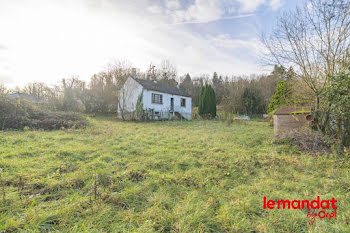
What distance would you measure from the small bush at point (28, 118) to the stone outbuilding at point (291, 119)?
985 cm

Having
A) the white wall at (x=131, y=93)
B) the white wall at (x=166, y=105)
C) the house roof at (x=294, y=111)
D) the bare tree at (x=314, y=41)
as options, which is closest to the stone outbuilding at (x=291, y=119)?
the house roof at (x=294, y=111)

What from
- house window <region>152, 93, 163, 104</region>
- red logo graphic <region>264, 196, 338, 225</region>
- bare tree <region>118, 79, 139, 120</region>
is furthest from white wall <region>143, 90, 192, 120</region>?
red logo graphic <region>264, 196, 338, 225</region>

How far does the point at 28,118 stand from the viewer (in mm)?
8203

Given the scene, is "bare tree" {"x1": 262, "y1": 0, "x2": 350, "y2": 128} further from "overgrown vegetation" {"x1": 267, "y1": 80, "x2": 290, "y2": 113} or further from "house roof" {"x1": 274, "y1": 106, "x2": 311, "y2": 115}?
"overgrown vegetation" {"x1": 267, "y1": 80, "x2": 290, "y2": 113}

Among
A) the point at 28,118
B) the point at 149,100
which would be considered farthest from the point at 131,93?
the point at 28,118

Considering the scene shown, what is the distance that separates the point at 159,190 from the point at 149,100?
15.6m

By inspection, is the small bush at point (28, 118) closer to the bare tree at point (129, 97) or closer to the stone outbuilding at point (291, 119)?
the bare tree at point (129, 97)

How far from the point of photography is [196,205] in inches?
88.0

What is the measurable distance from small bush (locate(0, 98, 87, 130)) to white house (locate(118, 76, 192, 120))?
6959 mm

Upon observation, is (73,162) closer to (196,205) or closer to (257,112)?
(196,205)

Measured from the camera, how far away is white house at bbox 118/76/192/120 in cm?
1711

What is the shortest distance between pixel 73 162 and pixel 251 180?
401 cm

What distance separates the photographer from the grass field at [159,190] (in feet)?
6.10

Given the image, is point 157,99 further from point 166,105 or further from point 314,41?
point 314,41
